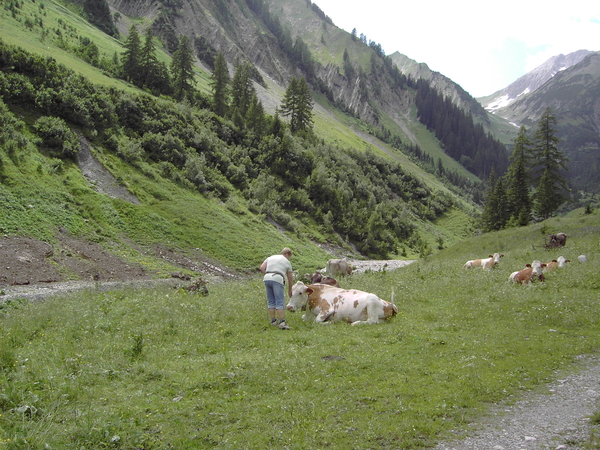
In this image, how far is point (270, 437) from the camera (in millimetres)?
5199

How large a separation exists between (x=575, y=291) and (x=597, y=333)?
553cm

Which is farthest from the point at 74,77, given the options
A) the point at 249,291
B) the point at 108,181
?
the point at 249,291

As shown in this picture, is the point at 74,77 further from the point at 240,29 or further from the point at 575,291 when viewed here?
the point at 240,29

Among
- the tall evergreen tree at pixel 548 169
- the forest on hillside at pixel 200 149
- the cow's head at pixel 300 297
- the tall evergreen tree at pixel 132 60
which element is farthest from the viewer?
the tall evergreen tree at pixel 132 60

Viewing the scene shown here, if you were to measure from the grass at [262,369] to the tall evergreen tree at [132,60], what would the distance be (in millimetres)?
71434

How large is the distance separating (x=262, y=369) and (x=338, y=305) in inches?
226

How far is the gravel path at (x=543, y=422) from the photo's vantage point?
503 centimetres

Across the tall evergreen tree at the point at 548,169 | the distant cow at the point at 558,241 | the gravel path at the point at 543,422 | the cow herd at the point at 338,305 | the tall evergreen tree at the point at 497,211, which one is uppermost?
the tall evergreen tree at the point at 548,169

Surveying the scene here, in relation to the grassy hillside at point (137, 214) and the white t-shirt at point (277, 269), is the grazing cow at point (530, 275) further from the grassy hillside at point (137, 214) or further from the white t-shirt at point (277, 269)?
the grassy hillside at point (137, 214)

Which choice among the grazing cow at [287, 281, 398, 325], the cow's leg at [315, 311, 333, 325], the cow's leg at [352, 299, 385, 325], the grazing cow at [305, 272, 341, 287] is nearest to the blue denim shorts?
the grazing cow at [287, 281, 398, 325]

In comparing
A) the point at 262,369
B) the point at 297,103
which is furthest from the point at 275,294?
the point at 297,103

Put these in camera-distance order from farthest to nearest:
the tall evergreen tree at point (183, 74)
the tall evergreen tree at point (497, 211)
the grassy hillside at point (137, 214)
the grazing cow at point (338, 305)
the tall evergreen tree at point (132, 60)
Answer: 1. the tall evergreen tree at point (183, 74)
2. the tall evergreen tree at point (132, 60)
3. the tall evergreen tree at point (497, 211)
4. the grassy hillside at point (137, 214)
5. the grazing cow at point (338, 305)

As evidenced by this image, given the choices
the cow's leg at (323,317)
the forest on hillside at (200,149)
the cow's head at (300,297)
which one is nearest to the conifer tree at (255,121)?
the forest on hillside at (200,149)

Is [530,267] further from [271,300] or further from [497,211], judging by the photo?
[497,211]
